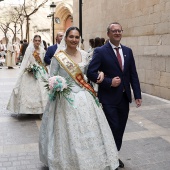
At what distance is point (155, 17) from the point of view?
32.9 feet

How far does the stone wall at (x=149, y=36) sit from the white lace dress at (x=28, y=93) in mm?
3745

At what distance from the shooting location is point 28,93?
738 cm

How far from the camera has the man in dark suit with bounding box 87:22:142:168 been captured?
405 cm

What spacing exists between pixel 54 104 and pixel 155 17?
22.6 ft

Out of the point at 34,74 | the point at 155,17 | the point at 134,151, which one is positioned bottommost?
the point at 134,151

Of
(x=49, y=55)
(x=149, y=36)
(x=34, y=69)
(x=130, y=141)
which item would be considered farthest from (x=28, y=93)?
(x=149, y=36)

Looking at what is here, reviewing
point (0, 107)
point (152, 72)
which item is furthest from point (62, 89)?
point (152, 72)

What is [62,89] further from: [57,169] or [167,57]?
[167,57]

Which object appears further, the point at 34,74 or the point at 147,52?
the point at 147,52

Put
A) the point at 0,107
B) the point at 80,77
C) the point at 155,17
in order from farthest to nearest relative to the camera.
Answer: the point at 155,17, the point at 0,107, the point at 80,77

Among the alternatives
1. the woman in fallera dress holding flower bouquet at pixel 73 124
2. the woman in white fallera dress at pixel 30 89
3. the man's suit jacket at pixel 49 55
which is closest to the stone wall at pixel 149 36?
the man's suit jacket at pixel 49 55

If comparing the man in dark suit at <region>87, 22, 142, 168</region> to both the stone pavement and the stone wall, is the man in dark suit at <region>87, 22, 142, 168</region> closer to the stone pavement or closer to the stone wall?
the stone pavement

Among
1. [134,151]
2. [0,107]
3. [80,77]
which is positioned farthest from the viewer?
[0,107]

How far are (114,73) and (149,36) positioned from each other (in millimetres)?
6617
